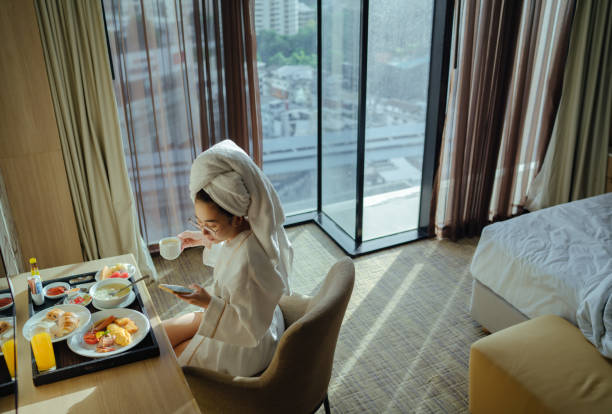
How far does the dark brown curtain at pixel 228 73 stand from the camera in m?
2.90

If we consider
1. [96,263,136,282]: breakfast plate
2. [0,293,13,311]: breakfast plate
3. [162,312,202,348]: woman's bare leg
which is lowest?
[162,312,202,348]: woman's bare leg

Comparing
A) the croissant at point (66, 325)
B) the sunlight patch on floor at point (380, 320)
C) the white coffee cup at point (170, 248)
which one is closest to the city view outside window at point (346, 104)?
the sunlight patch on floor at point (380, 320)

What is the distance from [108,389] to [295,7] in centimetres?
286

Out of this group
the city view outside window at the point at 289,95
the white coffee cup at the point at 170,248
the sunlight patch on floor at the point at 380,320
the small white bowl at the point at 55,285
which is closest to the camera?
the small white bowl at the point at 55,285

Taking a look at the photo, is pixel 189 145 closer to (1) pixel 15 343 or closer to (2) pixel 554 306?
(1) pixel 15 343

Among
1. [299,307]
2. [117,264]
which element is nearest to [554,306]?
[299,307]

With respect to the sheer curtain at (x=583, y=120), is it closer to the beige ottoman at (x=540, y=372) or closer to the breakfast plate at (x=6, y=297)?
Answer: the beige ottoman at (x=540, y=372)

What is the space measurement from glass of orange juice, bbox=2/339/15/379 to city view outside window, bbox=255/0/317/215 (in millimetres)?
2543

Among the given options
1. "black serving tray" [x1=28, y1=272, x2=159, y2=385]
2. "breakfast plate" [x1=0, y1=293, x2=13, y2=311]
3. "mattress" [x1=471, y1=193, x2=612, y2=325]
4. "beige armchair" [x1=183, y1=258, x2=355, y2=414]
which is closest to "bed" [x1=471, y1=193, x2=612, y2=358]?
"mattress" [x1=471, y1=193, x2=612, y2=325]

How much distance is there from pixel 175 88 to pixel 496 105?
86.0 inches

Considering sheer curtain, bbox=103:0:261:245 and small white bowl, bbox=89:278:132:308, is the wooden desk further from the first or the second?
sheer curtain, bbox=103:0:261:245

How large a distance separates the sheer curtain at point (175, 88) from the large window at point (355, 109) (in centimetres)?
45

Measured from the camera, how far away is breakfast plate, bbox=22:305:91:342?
4.88ft

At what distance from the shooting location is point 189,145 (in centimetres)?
317
